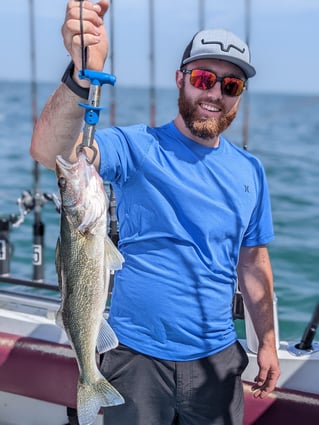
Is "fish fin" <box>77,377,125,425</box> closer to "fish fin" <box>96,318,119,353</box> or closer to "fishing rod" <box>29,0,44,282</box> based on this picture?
"fish fin" <box>96,318,119,353</box>

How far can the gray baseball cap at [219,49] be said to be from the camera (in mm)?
2793

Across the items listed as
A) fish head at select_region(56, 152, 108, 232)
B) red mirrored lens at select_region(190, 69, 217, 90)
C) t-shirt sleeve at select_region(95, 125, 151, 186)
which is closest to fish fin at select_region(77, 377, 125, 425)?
fish head at select_region(56, 152, 108, 232)

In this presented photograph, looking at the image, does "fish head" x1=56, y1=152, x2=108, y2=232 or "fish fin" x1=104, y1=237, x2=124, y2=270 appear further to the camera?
"fish fin" x1=104, y1=237, x2=124, y2=270

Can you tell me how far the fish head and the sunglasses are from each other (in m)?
0.78

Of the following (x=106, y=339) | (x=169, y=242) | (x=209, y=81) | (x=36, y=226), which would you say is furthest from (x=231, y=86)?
(x=36, y=226)

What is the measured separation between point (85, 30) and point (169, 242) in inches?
34.6

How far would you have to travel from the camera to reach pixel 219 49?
9.18 ft

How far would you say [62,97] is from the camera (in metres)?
2.27

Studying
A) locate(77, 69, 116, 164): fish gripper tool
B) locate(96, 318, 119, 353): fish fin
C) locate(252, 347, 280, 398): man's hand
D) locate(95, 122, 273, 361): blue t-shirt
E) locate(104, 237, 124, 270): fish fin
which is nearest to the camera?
locate(77, 69, 116, 164): fish gripper tool

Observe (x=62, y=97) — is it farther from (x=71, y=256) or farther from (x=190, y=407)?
(x=190, y=407)

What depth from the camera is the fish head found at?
2.16 metres

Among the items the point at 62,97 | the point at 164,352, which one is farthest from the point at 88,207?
the point at 164,352

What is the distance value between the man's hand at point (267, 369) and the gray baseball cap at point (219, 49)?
3.80 feet

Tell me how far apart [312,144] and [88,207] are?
29142mm
